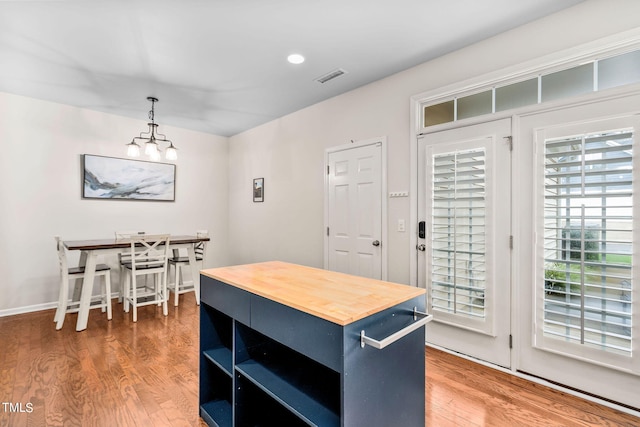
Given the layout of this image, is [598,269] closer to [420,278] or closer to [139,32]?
[420,278]

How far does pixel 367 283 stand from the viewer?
1634 mm

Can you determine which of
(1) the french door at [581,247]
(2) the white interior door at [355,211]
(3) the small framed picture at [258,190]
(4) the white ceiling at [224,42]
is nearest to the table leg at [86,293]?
(4) the white ceiling at [224,42]

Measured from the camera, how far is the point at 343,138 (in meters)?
3.66

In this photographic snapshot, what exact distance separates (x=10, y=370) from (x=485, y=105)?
4313 millimetres

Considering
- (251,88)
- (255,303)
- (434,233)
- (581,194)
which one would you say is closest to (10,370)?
(255,303)

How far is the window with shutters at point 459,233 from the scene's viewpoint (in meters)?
2.51

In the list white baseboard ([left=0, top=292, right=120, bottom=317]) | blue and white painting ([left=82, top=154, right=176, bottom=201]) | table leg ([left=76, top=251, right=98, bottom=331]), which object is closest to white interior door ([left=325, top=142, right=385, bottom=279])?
table leg ([left=76, top=251, right=98, bottom=331])

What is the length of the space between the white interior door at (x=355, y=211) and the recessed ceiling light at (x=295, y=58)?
43.2 inches

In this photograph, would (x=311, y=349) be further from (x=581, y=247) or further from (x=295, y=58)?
(x=295, y=58)

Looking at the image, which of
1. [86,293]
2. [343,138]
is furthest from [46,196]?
[343,138]

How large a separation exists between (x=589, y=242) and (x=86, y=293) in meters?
4.43

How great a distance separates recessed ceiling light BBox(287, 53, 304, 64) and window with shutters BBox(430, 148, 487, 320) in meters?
1.52

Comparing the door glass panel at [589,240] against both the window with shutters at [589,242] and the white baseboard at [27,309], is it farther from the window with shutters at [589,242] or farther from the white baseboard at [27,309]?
the white baseboard at [27,309]

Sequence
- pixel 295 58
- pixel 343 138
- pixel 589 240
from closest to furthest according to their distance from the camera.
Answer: pixel 589 240
pixel 295 58
pixel 343 138
